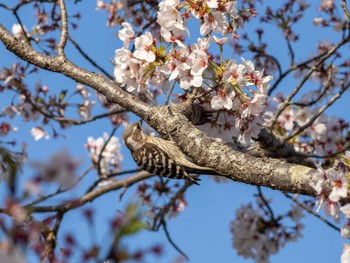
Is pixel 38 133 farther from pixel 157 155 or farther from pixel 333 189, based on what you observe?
pixel 333 189

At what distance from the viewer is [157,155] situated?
4.74 m

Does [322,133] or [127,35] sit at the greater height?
[322,133]

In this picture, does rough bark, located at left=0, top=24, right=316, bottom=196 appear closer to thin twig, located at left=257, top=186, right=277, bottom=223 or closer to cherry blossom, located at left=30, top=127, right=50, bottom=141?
thin twig, located at left=257, top=186, right=277, bottom=223

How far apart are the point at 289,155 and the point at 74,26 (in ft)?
16.4

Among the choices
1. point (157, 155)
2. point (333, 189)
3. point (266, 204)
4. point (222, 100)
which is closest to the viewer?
point (333, 189)

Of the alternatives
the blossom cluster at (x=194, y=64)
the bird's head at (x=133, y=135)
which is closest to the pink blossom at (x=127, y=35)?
the blossom cluster at (x=194, y=64)

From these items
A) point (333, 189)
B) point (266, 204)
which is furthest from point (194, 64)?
point (266, 204)

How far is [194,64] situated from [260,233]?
425cm

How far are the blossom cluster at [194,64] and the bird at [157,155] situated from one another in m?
0.49


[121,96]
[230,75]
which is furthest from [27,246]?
[121,96]

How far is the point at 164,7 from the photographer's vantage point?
Result: 368 centimetres

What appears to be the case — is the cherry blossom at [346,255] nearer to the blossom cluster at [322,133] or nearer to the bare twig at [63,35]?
the bare twig at [63,35]

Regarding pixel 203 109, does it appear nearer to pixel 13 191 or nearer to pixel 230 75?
Answer: pixel 230 75

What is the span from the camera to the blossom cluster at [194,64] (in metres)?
3.65
